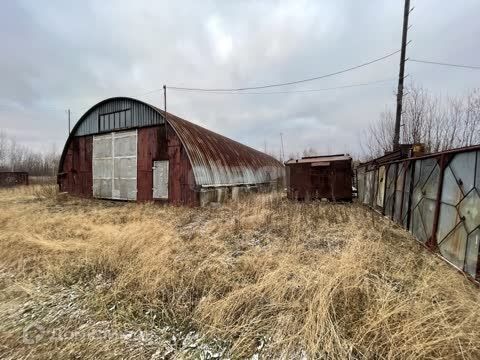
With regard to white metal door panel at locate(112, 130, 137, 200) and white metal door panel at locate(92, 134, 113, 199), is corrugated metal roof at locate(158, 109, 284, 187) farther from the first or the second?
white metal door panel at locate(92, 134, 113, 199)

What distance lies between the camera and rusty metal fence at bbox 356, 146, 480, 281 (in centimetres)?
413

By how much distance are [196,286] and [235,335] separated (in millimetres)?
1227

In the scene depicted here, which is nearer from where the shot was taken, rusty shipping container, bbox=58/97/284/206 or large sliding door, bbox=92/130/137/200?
rusty shipping container, bbox=58/97/284/206

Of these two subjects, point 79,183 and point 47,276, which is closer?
point 47,276

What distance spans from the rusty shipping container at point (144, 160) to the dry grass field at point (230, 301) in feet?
24.2

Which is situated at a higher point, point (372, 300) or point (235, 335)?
point (372, 300)

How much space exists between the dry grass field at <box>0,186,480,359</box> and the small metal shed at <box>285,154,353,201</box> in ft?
26.6

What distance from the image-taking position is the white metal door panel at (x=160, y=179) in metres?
13.9

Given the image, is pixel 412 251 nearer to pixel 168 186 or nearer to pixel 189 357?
pixel 189 357

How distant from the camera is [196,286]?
4078mm

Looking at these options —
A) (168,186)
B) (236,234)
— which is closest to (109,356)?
(236,234)

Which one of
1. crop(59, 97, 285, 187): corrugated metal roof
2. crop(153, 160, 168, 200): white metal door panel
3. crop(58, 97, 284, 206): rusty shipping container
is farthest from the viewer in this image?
crop(153, 160, 168, 200): white metal door panel

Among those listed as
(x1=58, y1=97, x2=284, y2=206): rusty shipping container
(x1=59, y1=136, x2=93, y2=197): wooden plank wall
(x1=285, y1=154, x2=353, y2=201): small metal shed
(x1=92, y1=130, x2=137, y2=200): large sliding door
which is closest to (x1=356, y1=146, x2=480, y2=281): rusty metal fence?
(x1=285, y1=154, x2=353, y2=201): small metal shed

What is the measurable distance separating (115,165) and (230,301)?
14941 mm
